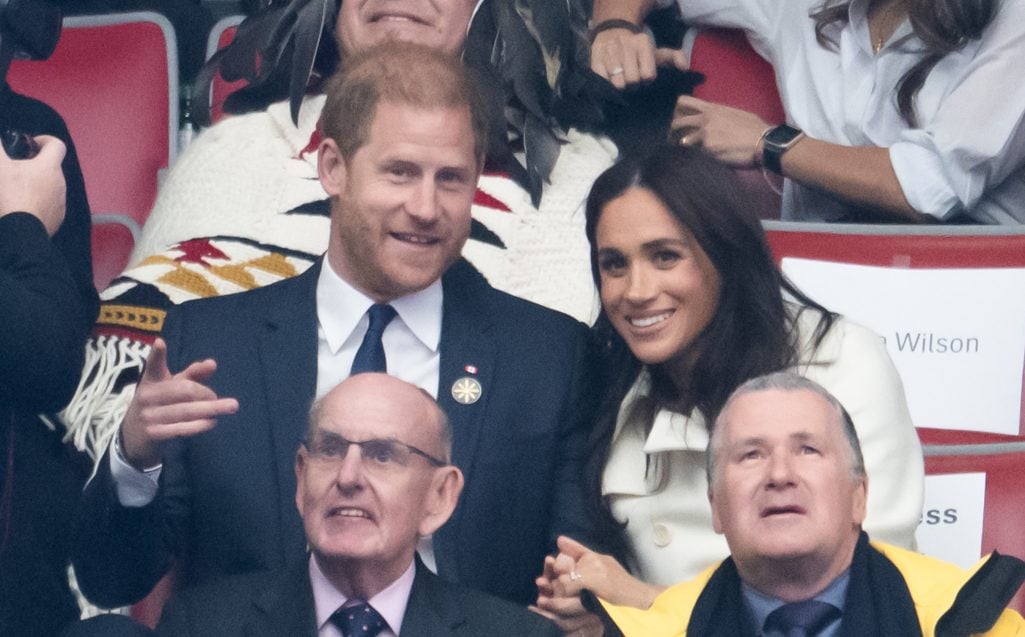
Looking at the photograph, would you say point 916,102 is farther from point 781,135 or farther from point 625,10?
point 625,10

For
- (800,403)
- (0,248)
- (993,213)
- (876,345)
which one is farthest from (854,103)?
(0,248)

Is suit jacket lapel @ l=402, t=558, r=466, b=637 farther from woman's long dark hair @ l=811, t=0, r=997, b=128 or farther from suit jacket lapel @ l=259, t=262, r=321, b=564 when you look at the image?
woman's long dark hair @ l=811, t=0, r=997, b=128

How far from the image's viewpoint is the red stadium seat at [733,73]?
3.71m

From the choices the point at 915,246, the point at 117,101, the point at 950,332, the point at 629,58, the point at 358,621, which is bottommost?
the point at 358,621

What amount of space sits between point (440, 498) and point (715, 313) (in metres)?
0.58

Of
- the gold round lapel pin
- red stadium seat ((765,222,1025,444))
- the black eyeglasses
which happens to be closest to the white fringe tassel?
the gold round lapel pin

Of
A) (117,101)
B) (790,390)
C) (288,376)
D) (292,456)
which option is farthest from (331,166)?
(117,101)

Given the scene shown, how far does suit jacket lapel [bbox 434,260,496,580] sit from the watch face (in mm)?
821

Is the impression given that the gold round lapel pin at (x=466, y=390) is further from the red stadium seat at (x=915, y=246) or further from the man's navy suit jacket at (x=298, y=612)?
the red stadium seat at (x=915, y=246)

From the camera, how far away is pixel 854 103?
349 centimetres

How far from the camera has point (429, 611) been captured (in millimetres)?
2318

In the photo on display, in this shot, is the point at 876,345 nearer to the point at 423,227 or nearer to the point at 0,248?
the point at 423,227

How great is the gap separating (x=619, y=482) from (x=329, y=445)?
21.1 inches

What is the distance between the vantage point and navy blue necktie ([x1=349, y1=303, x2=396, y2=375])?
8.76ft
